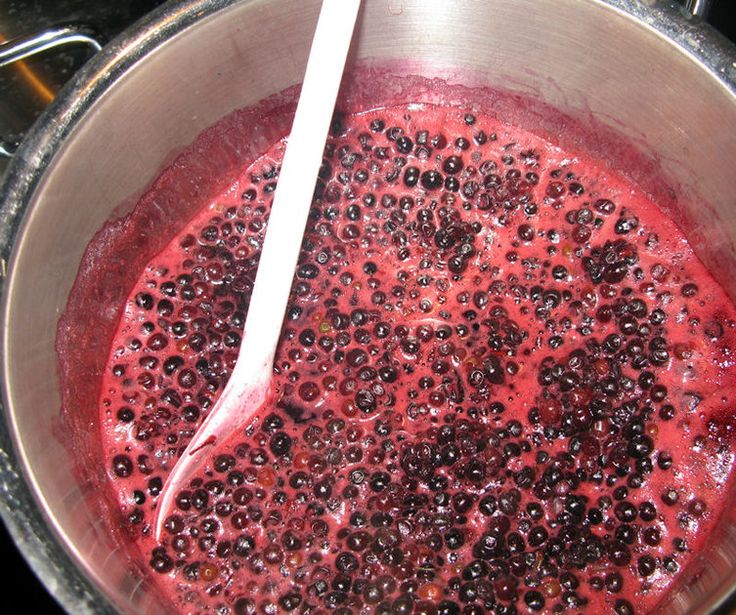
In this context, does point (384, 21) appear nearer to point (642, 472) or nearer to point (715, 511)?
point (642, 472)

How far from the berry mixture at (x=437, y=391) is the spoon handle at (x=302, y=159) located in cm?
20

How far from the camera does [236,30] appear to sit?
1271 millimetres

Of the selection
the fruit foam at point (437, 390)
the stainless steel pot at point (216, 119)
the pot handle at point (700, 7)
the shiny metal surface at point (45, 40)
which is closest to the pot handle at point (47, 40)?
the shiny metal surface at point (45, 40)

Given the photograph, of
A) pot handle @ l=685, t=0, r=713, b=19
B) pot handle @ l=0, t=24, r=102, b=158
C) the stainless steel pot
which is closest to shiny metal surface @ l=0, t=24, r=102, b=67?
pot handle @ l=0, t=24, r=102, b=158

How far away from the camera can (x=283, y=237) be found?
1233mm

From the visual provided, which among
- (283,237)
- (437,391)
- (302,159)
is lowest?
(437,391)

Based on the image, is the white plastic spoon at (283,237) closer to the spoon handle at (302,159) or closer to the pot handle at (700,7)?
the spoon handle at (302,159)

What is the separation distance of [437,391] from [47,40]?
1.00m

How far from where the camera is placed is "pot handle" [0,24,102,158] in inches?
50.6

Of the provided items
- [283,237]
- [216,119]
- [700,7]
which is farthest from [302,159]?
[700,7]

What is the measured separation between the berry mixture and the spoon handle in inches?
7.9

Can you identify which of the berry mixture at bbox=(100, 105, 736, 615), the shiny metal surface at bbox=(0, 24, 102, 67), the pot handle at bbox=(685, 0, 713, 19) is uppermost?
the pot handle at bbox=(685, 0, 713, 19)

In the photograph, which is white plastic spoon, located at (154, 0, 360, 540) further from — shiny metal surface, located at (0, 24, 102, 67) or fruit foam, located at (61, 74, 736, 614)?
shiny metal surface, located at (0, 24, 102, 67)

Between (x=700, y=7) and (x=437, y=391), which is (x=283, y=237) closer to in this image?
(x=437, y=391)
